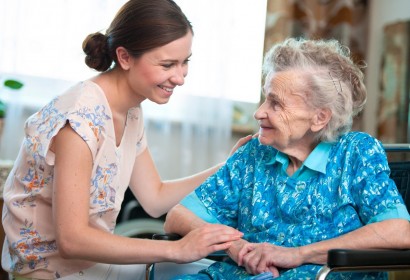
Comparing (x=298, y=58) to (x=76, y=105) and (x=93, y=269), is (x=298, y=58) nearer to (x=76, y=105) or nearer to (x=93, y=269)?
(x=76, y=105)

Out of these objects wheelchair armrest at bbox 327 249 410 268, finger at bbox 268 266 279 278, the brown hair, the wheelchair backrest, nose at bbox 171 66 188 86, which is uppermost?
the brown hair

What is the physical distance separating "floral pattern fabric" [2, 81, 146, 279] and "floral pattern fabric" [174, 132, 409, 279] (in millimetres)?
332

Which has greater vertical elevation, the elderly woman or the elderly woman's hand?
the elderly woman

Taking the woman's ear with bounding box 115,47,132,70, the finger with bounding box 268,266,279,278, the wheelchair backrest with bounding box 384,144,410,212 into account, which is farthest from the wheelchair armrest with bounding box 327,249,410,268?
the woman's ear with bounding box 115,47,132,70

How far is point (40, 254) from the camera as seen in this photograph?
1885 mm

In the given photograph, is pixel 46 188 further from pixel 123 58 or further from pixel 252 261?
pixel 252 261

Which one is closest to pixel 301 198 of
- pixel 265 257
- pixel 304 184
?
pixel 304 184

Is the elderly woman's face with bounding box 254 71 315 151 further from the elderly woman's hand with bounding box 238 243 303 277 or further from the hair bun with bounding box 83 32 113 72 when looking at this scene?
the hair bun with bounding box 83 32 113 72

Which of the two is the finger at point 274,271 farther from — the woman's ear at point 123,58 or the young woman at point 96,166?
the woman's ear at point 123,58

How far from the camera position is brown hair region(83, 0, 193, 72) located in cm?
185

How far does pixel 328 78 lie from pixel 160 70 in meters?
0.47

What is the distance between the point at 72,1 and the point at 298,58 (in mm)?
2004

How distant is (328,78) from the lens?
6.19 ft

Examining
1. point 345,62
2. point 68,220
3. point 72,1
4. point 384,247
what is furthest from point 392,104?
point 68,220
